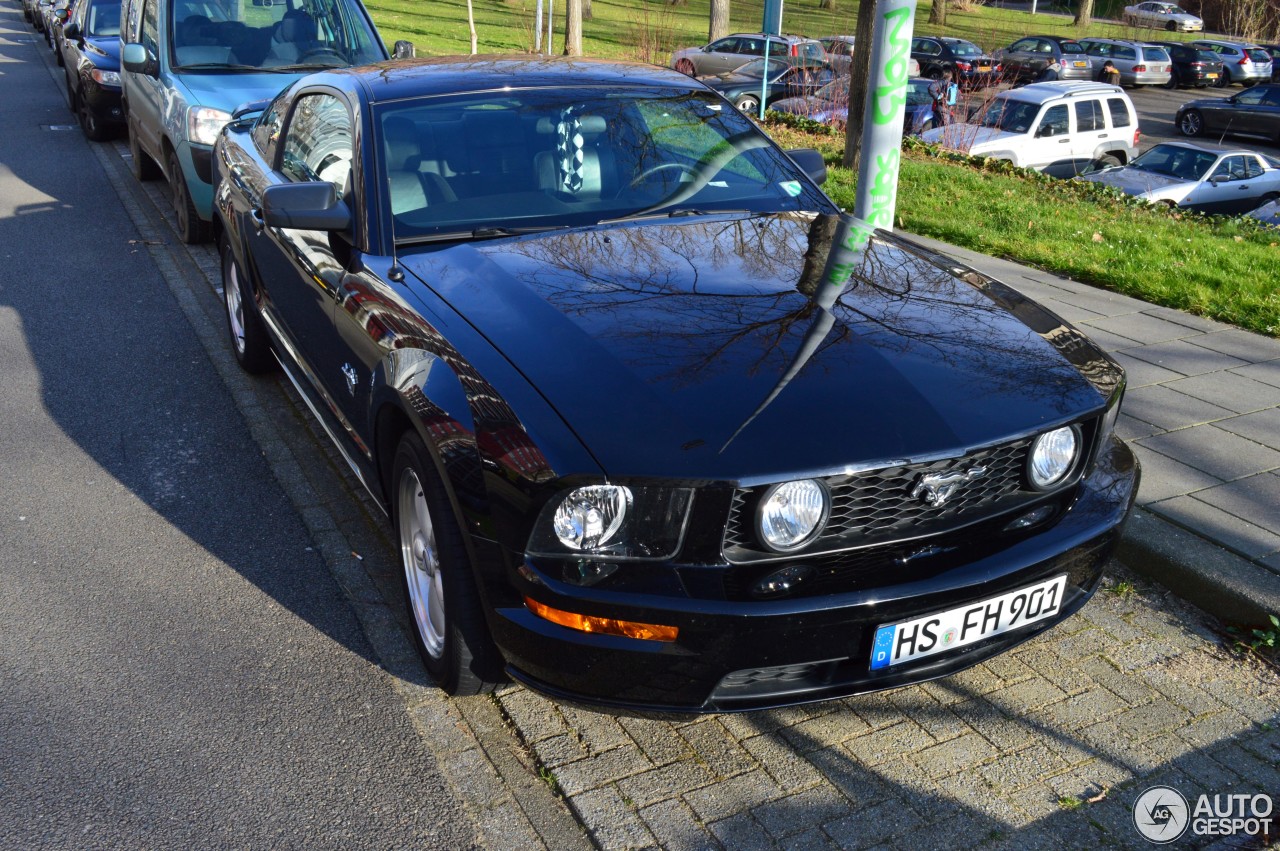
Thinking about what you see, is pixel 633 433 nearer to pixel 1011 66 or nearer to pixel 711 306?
pixel 711 306

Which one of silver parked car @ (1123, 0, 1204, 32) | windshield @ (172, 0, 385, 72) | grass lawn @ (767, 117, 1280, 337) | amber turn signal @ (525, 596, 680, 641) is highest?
silver parked car @ (1123, 0, 1204, 32)

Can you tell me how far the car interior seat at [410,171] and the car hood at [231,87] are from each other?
4.85m

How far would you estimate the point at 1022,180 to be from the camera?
12.9 meters

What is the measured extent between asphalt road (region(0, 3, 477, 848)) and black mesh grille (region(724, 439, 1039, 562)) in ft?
3.51

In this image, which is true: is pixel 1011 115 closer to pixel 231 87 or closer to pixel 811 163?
pixel 231 87

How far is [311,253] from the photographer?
172 inches

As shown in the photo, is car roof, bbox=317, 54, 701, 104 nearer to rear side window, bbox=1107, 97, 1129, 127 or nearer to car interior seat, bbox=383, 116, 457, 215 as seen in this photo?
car interior seat, bbox=383, 116, 457, 215

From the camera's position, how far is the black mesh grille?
273cm

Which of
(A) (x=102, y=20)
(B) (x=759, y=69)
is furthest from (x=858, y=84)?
(B) (x=759, y=69)

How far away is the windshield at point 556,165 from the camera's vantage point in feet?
13.2

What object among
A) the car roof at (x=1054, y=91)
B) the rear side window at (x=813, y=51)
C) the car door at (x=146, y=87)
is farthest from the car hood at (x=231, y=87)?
the rear side window at (x=813, y=51)

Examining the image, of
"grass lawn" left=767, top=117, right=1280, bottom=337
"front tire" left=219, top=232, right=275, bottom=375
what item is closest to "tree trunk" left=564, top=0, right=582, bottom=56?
"grass lawn" left=767, top=117, right=1280, bottom=337

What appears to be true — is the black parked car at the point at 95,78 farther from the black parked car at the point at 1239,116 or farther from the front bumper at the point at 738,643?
the black parked car at the point at 1239,116

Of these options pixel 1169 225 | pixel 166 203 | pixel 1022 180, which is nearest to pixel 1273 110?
pixel 1022 180
